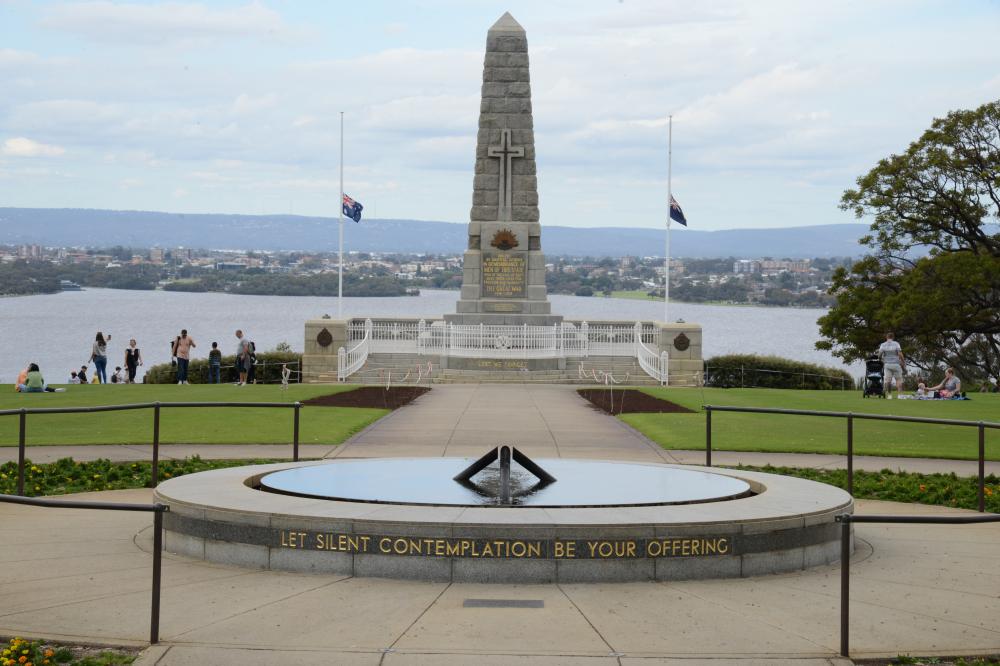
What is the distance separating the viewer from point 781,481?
41.0 ft

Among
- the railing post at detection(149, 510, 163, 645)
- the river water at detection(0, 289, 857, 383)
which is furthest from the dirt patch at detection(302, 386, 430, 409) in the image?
the river water at detection(0, 289, 857, 383)

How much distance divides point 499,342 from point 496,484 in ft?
77.4

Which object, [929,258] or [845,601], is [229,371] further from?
[845,601]

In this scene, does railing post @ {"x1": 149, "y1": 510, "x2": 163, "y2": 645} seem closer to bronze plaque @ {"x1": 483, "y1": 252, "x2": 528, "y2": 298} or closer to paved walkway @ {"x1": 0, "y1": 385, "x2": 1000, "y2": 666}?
paved walkway @ {"x1": 0, "y1": 385, "x2": 1000, "y2": 666}

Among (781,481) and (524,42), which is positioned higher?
(524,42)

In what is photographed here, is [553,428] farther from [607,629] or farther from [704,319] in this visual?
[704,319]

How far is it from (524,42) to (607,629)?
32.8m

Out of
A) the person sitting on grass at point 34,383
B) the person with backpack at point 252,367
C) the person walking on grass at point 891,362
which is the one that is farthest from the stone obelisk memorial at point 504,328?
the person sitting on grass at point 34,383

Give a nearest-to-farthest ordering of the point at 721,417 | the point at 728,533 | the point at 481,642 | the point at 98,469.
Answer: the point at 481,642 < the point at 728,533 < the point at 98,469 < the point at 721,417

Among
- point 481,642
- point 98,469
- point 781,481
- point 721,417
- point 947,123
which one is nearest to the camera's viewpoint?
point 481,642

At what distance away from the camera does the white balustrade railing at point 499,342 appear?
1383 inches

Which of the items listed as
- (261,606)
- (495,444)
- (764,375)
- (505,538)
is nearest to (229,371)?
(764,375)

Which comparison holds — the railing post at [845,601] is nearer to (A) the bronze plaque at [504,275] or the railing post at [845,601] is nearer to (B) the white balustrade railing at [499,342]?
(B) the white balustrade railing at [499,342]

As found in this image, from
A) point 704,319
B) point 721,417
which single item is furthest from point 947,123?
point 704,319
